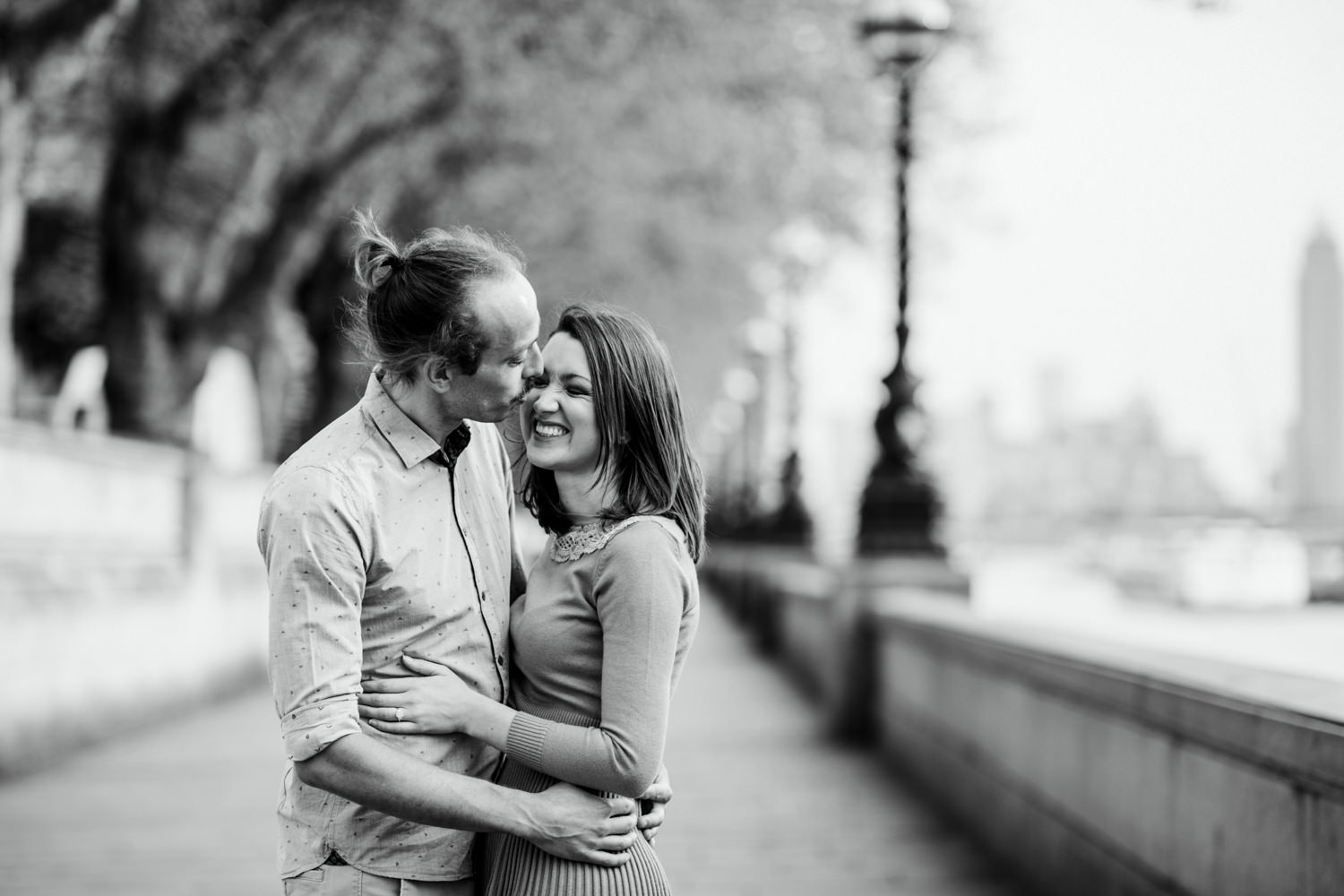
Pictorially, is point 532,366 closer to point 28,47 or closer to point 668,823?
point 668,823

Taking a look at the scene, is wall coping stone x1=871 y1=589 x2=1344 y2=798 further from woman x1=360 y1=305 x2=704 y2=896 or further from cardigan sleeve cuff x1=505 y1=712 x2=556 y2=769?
cardigan sleeve cuff x1=505 y1=712 x2=556 y2=769

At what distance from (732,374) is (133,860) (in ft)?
136

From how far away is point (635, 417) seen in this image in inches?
112

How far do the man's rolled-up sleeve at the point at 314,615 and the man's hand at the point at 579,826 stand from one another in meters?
0.36

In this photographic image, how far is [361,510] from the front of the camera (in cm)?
263

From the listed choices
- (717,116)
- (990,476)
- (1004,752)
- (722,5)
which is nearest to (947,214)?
(717,116)

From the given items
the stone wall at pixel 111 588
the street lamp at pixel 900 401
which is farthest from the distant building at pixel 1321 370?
the stone wall at pixel 111 588

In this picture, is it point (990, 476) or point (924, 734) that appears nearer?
point (924, 734)

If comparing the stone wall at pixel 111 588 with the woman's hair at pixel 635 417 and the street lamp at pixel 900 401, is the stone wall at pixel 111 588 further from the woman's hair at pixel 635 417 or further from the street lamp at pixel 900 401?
the woman's hair at pixel 635 417

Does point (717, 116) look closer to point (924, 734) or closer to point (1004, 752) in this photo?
point (924, 734)

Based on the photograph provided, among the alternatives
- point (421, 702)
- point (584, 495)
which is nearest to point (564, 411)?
point (584, 495)

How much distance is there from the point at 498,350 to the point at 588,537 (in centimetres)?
39

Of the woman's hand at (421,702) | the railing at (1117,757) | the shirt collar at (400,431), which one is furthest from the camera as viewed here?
the railing at (1117,757)

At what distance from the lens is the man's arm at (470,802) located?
2.57 m
